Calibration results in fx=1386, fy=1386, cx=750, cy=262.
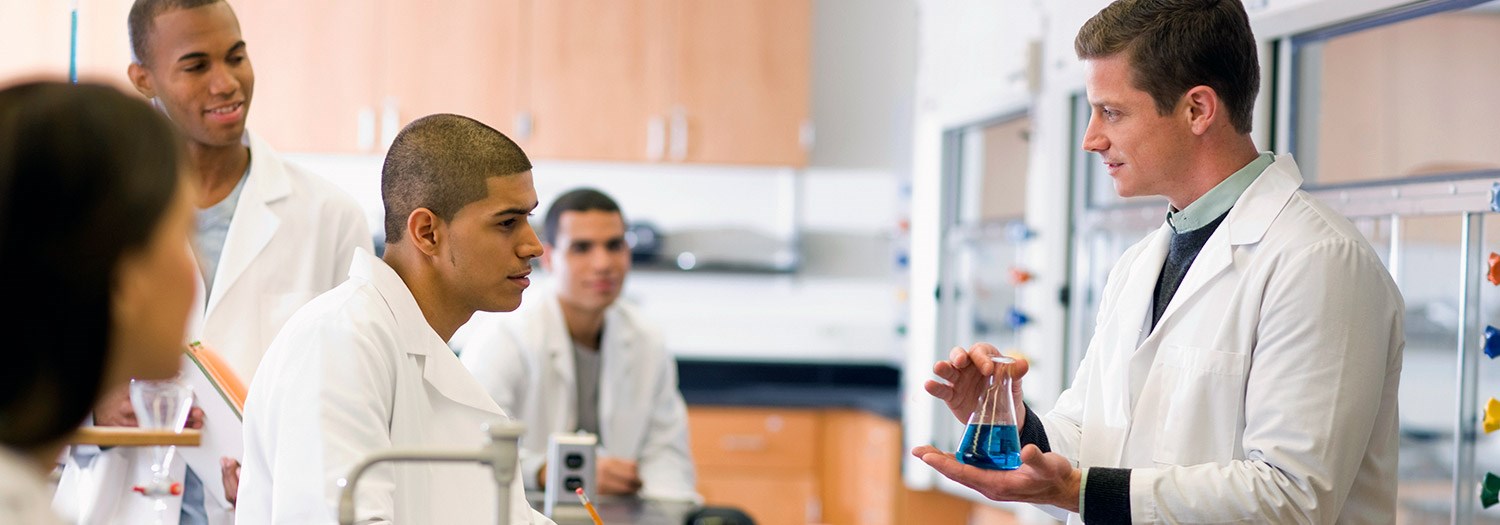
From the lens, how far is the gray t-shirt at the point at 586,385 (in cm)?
347

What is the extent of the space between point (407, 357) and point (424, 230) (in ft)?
0.60

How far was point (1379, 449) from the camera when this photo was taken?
1.62 m

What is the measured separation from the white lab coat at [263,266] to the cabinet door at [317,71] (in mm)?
3218

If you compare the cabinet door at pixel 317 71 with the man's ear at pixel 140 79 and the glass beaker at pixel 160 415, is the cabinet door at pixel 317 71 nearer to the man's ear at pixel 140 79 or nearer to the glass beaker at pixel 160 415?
the man's ear at pixel 140 79

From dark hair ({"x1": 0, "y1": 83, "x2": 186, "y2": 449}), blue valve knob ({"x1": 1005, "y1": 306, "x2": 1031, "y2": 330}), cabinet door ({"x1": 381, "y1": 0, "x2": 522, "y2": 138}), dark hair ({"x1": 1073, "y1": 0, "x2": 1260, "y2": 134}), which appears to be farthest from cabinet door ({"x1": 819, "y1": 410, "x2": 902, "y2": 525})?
dark hair ({"x1": 0, "y1": 83, "x2": 186, "y2": 449})

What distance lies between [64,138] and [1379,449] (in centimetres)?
143

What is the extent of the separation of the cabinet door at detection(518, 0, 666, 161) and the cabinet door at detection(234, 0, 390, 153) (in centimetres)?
60

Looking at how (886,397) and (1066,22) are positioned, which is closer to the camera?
(1066,22)

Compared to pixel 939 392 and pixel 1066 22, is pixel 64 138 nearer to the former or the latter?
pixel 939 392

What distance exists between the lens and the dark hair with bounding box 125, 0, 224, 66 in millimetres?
2143

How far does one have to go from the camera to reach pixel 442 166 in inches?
69.3

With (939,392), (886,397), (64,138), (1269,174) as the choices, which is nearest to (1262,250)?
(1269,174)

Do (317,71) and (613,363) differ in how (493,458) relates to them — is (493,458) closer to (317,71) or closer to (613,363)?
(613,363)

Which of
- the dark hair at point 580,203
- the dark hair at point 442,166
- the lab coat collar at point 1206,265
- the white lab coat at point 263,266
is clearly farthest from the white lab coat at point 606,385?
the lab coat collar at point 1206,265
